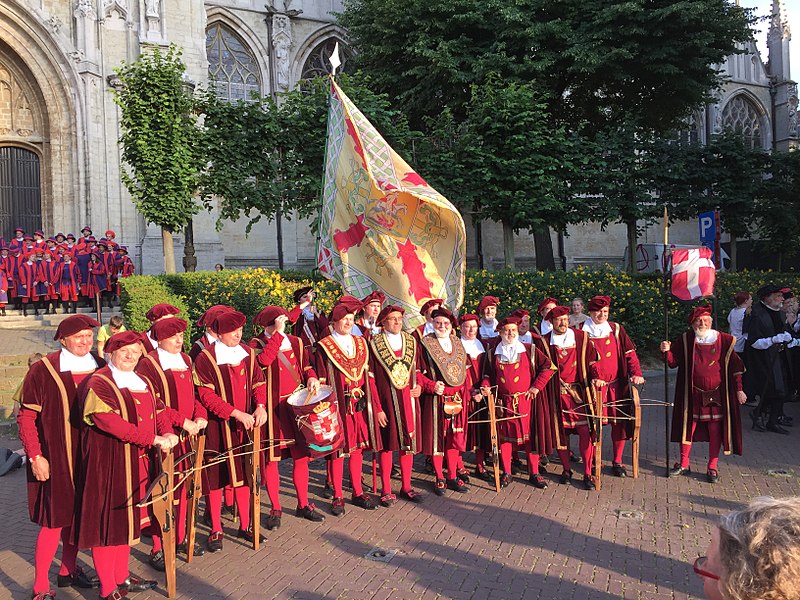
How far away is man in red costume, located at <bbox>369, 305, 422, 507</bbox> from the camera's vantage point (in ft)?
22.9

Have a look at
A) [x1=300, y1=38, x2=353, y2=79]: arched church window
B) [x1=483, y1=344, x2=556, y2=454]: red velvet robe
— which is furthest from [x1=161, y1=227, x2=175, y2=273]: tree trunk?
[x1=300, y1=38, x2=353, y2=79]: arched church window

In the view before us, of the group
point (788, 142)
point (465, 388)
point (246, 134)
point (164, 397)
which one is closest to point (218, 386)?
point (164, 397)

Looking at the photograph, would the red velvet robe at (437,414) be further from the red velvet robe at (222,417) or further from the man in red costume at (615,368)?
the red velvet robe at (222,417)

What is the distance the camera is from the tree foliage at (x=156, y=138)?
1413cm

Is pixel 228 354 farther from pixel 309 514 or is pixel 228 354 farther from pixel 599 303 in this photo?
pixel 599 303

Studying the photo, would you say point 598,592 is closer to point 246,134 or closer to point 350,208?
point 350,208

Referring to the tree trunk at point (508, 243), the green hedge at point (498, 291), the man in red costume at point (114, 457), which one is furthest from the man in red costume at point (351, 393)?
the tree trunk at point (508, 243)

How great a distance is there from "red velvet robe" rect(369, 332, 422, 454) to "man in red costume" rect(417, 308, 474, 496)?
0.65ft

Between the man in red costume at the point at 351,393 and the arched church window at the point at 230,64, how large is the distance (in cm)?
2187

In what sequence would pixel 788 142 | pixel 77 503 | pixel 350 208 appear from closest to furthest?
pixel 77 503
pixel 350 208
pixel 788 142

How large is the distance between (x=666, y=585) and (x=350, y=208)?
6278 millimetres

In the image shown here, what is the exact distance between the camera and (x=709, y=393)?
303 inches

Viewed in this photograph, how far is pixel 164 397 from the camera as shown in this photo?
5.36 metres

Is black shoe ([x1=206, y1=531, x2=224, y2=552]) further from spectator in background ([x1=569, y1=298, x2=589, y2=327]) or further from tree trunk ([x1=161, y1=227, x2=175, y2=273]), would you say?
tree trunk ([x1=161, y1=227, x2=175, y2=273])
